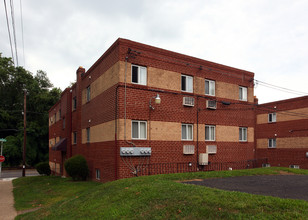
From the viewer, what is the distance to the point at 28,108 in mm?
51344

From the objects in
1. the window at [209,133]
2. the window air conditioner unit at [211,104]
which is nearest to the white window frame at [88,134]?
the window at [209,133]

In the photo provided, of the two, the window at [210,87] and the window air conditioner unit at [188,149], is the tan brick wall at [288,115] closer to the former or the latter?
the window at [210,87]

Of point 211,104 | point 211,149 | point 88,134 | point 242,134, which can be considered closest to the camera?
point 211,149

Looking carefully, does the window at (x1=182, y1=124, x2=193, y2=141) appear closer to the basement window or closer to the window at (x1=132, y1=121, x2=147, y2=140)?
the window at (x1=132, y1=121, x2=147, y2=140)

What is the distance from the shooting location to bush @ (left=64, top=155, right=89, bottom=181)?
18250mm

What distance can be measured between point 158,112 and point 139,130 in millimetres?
1589

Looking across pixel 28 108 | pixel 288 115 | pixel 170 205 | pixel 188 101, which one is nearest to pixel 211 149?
pixel 188 101

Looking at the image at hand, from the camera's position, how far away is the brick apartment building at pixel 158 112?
48.9 ft

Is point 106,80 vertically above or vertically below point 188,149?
above

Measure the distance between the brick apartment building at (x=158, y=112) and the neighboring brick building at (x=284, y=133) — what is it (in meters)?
8.91

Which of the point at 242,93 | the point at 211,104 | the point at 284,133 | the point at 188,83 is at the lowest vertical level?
the point at 284,133

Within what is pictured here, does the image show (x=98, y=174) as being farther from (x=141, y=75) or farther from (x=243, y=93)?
(x=243, y=93)

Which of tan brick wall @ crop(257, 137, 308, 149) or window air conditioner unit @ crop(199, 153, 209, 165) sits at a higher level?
tan brick wall @ crop(257, 137, 308, 149)

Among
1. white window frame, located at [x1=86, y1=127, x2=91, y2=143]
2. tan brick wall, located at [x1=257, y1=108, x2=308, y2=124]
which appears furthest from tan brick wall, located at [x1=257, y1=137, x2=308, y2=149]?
white window frame, located at [x1=86, y1=127, x2=91, y2=143]
